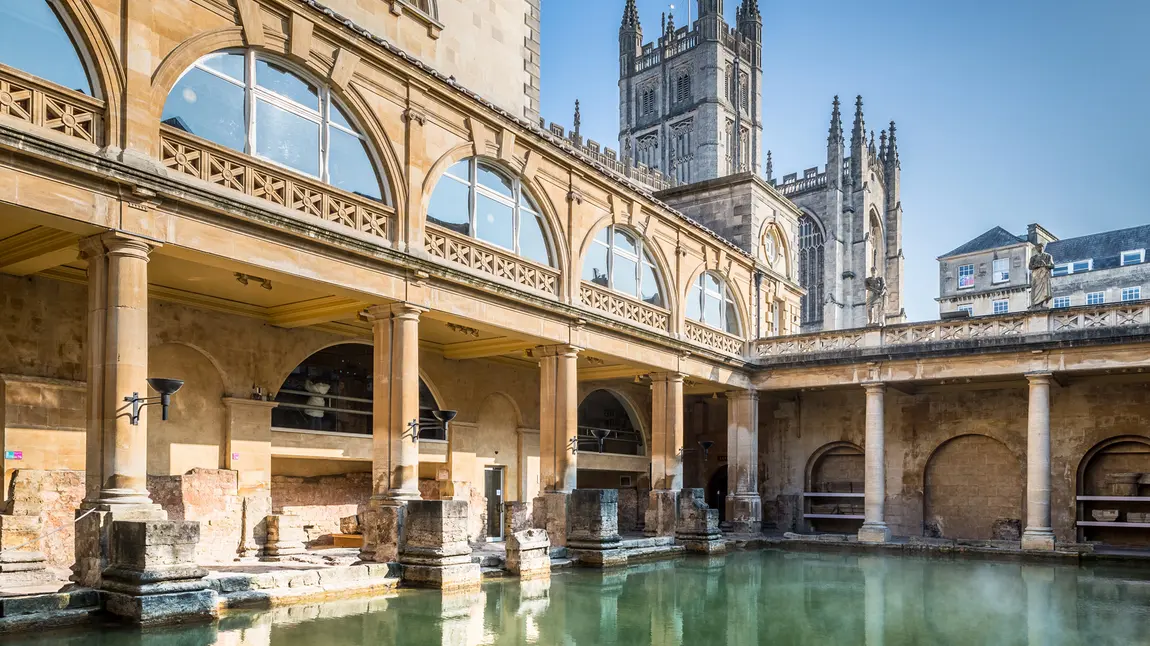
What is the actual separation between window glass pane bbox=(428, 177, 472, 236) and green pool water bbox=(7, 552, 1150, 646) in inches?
259

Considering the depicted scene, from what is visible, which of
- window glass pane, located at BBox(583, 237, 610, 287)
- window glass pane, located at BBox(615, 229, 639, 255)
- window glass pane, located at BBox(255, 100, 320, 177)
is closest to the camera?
window glass pane, located at BBox(255, 100, 320, 177)

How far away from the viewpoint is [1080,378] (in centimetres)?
2658

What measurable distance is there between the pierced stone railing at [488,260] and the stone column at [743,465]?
409 inches

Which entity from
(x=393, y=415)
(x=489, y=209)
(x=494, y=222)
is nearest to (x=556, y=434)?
(x=494, y=222)

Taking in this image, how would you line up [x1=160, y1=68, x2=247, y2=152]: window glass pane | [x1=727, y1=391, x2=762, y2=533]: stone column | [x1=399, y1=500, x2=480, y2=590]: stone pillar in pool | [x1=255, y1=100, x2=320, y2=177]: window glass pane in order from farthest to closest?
1. [x1=727, y1=391, x2=762, y2=533]: stone column
2. [x1=399, y1=500, x2=480, y2=590]: stone pillar in pool
3. [x1=255, y1=100, x2=320, y2=177]: window glass pane
4. [x1=160, y1=68, x2=247, y2=152]: window glass pane

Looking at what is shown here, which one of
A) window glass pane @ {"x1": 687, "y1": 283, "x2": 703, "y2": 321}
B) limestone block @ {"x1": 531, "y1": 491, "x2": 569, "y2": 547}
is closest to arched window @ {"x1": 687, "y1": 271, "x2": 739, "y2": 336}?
window glass pane @ {"x1": 687, "y1": 283, "x2": 703, "y2": 321}

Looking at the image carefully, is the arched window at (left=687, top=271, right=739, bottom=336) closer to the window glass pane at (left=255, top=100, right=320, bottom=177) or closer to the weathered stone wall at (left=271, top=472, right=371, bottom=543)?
the weathered stone wall at (left=271, top=472, right=371, bottom=543)

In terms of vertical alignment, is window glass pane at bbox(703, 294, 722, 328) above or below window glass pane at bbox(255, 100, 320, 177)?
below

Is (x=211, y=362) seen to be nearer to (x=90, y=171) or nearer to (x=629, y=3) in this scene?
(x=90, y=171)

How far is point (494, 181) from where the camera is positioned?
63.5 feet

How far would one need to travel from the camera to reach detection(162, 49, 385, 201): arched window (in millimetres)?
13523

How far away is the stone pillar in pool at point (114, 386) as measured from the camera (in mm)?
11742

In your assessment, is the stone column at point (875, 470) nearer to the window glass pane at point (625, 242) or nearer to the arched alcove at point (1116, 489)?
the arched alcove at point (1116, 489)

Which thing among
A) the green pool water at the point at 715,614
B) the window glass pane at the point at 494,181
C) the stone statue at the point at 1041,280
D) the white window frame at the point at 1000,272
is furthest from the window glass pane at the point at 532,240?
the white window frame at the point at 1000,272
